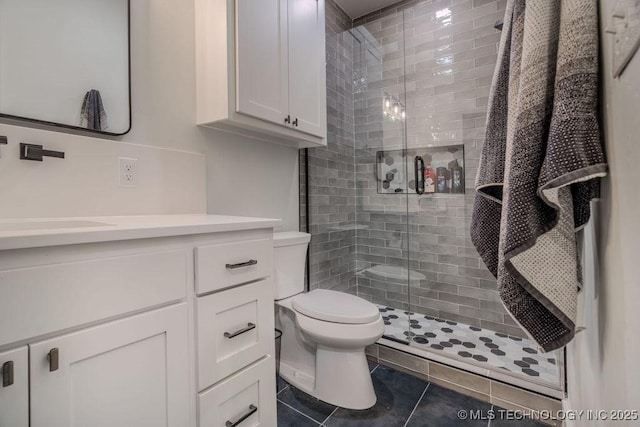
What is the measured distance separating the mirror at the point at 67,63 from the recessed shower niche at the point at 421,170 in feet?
6.27

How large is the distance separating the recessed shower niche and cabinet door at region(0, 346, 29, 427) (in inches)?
91.8

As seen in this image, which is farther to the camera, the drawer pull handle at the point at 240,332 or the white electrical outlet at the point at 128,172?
the white electrical outlet at the point at 128,172

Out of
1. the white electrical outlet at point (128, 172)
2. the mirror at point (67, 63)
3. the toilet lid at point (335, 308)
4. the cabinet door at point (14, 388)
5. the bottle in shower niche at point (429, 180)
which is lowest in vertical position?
the toilet lid at point (335, 308)

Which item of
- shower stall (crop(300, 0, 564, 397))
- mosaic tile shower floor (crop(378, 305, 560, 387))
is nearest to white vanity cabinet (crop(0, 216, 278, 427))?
shower stall (crop(300, 0, 564, 397))

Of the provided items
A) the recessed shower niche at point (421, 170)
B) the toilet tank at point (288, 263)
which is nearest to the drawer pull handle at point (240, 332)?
the toilet tank at point (288, 263)

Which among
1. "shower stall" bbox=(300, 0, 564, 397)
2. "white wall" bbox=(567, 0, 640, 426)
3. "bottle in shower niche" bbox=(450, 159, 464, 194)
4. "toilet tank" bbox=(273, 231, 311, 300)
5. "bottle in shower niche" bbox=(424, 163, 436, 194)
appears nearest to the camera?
"white wall" bbox=(567, 0, 640, 426)

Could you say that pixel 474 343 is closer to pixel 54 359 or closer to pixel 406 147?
pixel 406 147

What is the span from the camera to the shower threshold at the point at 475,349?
1.45 m

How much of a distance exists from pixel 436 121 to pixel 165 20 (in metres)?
1.93

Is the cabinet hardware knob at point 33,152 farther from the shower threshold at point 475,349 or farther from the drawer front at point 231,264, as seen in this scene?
the shower threshold at point 475,349

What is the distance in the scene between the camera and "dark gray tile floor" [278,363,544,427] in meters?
1.31

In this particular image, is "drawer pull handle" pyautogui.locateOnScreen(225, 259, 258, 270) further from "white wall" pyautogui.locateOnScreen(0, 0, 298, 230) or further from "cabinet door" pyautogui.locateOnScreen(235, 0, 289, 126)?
"cabinet door" pyautogui.locateOnScreen(235, 0, 289, 126)

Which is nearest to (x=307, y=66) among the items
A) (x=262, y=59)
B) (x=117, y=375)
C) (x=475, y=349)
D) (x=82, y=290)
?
(x=262, y=59)

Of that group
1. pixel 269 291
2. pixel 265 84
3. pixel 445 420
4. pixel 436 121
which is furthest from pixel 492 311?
pixel 265 84
